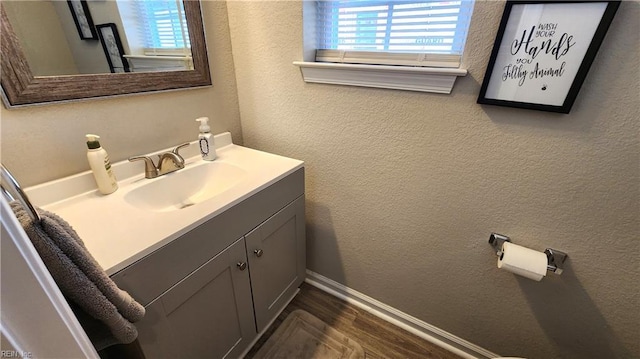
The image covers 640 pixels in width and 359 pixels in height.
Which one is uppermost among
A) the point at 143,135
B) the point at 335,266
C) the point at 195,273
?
the point at 143,135

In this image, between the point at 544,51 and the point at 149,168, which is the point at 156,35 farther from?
the point at 544,51

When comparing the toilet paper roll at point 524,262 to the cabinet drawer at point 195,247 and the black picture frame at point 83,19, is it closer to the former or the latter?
the cabinet drawer at point 195,247

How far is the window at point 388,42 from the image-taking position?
89 cm

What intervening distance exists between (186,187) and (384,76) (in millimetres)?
890

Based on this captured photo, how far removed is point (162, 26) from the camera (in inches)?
40.9

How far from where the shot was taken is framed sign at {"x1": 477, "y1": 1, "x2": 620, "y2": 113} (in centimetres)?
67

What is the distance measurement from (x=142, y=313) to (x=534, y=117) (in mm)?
1175

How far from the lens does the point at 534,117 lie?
0.80 metres

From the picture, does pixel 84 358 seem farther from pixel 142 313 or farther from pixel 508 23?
pixel 508 23

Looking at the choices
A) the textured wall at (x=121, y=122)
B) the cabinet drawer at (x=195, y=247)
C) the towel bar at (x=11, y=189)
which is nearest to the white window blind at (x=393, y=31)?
the textured wall at (x=121, y=122)

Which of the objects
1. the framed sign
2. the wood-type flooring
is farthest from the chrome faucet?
the framed sign

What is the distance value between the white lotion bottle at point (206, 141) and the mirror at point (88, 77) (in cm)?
17

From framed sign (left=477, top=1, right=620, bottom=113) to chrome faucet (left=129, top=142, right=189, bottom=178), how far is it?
1128 millimetres

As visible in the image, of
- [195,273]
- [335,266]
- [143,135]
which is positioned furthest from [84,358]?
[335,266]
